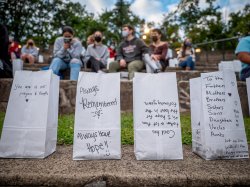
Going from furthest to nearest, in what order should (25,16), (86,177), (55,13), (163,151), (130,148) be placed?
(55,13)
(25,16)
(130,148)
(163,151)
(86,177)

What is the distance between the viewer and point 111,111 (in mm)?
1518

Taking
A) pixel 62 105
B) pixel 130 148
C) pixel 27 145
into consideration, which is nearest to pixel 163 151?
pixel 130 148

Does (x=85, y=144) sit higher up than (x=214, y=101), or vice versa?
(x=214, y=101)

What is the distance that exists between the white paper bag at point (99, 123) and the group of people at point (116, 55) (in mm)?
2537

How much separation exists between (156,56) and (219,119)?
10.8ft

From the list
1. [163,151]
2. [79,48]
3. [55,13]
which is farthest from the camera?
[55,13]

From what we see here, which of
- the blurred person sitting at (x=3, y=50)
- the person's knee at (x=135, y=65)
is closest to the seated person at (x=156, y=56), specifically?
the person's knee at (x=135, y=65)

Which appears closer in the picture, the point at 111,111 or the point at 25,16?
the point at 111,111

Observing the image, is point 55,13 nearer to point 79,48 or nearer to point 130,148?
point 79,48

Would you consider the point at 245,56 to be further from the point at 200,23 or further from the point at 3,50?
the point at 200,23

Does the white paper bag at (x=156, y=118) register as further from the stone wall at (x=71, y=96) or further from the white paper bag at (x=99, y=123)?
the stone wall at (x=71, y=96)

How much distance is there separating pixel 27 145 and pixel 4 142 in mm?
161

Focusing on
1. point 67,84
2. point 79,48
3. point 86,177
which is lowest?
point 86,177

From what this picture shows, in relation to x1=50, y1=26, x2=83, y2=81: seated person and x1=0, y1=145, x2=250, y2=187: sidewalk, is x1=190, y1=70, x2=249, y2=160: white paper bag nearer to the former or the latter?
x1=0, y1=145, x2=250, y2=187: sidewalk
